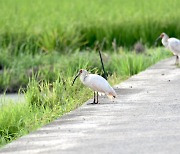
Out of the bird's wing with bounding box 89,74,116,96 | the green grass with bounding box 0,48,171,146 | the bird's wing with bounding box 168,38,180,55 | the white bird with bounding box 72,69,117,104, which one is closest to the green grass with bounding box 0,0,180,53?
the green grass with bounding box 0,48,171,146

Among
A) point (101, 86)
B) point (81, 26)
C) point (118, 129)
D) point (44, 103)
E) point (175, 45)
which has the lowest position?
point (118, 129)

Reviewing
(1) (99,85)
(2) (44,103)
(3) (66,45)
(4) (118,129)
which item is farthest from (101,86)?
(3) (66,45)

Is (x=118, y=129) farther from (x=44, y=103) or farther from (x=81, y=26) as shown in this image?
(x=81, y=26)

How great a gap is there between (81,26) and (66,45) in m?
1.59

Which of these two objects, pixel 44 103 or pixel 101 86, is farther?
pixel 44 103

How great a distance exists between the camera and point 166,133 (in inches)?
282

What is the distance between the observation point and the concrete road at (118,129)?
6633mm

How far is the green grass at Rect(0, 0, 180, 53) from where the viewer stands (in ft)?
64.0

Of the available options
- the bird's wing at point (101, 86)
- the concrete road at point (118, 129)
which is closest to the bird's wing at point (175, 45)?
the concrete road at point (118, 129)

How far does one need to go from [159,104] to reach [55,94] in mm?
1831

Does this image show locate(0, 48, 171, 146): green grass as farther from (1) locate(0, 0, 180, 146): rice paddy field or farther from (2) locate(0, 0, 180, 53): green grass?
(2) locate(0, 0, 180, 53): green grass

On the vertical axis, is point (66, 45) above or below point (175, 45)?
above

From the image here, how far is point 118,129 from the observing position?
7453 millimetres

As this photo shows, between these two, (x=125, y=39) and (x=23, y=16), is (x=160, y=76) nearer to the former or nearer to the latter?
(x=125, y=39)
